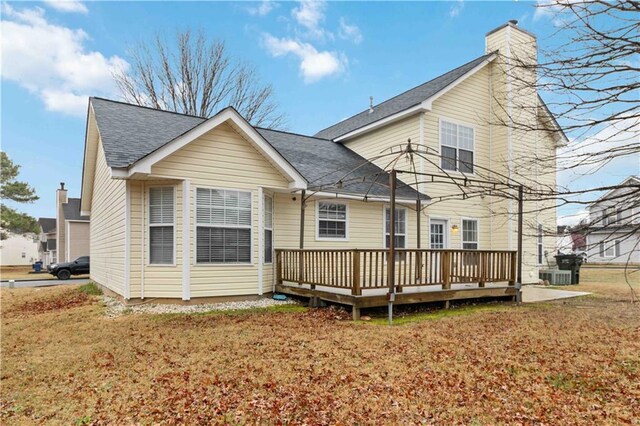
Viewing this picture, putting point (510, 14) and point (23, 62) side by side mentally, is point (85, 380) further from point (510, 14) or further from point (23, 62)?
point (23, 62)

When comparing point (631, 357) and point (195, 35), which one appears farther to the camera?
point (195, 35)

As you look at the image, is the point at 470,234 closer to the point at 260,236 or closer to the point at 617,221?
the point at 260,236

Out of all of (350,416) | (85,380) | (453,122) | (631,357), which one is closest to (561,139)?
(453,122)

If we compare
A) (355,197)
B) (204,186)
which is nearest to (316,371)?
(204,186)

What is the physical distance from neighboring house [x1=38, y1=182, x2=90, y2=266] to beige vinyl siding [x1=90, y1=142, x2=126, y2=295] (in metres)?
17.6

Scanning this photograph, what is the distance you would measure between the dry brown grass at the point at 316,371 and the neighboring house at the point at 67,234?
25.0 metres

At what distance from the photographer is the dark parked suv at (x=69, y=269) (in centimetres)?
2161

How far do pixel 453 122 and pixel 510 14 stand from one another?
751 centimetres

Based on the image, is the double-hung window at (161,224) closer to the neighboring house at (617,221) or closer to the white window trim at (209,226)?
the white window trim at (209,226)

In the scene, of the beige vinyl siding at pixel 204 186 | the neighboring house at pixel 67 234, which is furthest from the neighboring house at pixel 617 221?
the neighboring house at pixel 67 234

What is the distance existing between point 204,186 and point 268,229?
2.09 meters

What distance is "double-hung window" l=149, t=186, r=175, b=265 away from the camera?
8.78 metres

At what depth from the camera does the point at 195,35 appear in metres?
24.0

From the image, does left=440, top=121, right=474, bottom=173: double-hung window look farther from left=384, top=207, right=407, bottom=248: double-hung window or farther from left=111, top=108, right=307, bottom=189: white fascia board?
left=111, top=108, right=307, bottom=189: white fascia board
